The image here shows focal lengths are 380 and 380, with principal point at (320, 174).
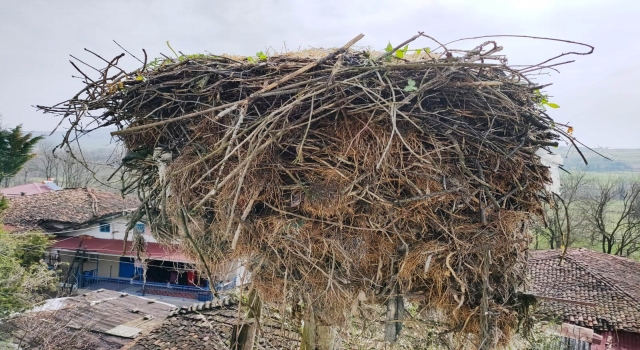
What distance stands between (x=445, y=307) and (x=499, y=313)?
314 millimetres

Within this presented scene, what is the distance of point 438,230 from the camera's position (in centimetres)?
214

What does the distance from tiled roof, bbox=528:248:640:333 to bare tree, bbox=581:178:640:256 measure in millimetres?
7186

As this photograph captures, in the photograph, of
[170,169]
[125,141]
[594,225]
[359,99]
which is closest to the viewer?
[359,99]

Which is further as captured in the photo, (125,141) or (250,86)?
(125,141)

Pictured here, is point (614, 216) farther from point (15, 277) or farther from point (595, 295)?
point (15, 277)

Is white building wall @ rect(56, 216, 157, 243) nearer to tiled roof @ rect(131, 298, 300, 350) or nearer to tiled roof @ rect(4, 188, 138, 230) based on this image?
tiled roof @ rect(4, 188, 138, 230)

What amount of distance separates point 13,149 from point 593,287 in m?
21.2

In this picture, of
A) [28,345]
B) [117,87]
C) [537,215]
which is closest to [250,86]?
[117,87]

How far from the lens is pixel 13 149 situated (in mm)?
12484

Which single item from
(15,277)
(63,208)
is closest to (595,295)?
(15,277)

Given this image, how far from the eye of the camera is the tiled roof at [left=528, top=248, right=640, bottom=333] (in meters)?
12.8

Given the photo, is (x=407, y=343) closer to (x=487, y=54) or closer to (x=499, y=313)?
(x=499, y=313)

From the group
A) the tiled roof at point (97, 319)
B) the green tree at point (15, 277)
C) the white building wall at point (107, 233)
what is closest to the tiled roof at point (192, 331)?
the tiled roof at point (97, 319)

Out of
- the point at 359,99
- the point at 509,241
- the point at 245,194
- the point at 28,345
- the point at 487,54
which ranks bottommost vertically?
the point at 28,345
